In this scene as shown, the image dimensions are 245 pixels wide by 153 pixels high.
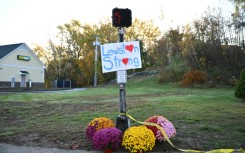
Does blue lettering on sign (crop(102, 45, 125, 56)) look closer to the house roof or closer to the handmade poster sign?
the handmade poster sign

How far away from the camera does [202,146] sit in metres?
5.57

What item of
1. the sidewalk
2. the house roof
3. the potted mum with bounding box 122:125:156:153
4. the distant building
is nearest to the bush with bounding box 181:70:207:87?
the potted mum with bounding box 122:125:156:153

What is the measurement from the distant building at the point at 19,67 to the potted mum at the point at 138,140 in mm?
40720

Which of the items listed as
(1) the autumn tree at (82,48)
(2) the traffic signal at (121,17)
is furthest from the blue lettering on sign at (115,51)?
(1) the autumn tree at (82,48)

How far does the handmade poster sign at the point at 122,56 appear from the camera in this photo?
20.1 ft

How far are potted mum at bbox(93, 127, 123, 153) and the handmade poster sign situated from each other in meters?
1.48

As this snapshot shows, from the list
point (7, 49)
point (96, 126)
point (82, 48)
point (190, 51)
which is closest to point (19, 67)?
point (7, 49)

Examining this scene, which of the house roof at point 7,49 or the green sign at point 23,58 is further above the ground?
the house roof at point 7,49

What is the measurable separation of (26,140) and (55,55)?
2150 inches

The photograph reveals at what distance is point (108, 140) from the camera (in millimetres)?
5355

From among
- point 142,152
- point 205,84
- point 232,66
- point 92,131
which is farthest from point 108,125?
point 232,66

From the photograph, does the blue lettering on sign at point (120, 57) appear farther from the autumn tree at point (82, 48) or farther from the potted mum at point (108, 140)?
the autumn tree at point (82, 48)

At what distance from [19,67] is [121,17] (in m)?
42.8

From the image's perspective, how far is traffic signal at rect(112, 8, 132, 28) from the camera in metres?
6.11
